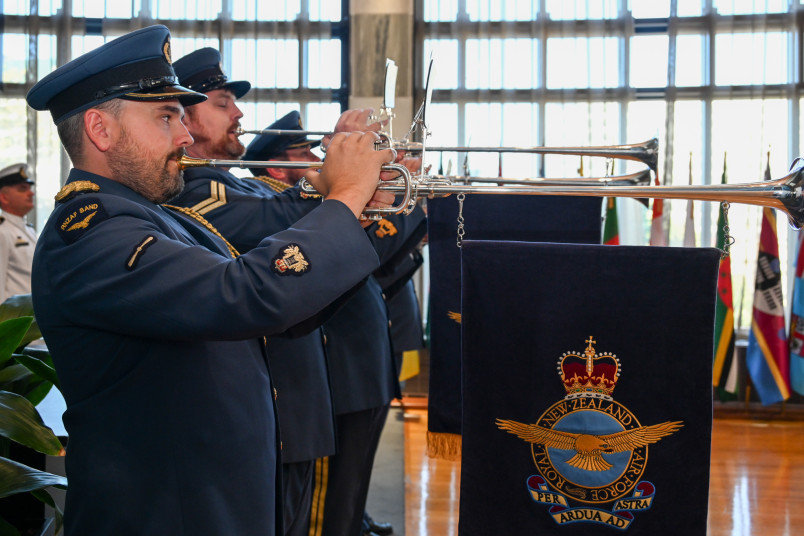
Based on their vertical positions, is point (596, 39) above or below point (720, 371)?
above

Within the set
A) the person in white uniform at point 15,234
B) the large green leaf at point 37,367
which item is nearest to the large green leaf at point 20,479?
the large green leaf at point 37,367

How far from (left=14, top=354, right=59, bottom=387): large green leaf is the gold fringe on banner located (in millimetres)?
1057

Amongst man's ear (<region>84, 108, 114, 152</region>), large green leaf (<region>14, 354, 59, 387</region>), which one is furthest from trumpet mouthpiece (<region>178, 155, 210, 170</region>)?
large green leaf (<region>14, 354, 59, 387</region>)

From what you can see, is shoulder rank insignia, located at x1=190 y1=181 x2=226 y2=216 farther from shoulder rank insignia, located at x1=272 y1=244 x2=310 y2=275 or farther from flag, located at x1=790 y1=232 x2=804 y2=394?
flag, located at x1=790 y1=232 x2=804 y2=394

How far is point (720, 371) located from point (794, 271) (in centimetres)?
88

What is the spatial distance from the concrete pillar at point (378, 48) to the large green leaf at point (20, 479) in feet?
14.5

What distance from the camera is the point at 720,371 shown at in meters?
5.23

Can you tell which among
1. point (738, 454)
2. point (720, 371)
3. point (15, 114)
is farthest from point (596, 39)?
point (15, 114)

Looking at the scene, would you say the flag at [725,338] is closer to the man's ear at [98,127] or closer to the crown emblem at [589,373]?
the crown emblem at [589,373]

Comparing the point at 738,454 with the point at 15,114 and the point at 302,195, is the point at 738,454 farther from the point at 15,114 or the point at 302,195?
the point at 15,114

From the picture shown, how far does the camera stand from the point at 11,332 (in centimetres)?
192

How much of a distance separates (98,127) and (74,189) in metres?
0.11

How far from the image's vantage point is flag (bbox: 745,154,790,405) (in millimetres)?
5191

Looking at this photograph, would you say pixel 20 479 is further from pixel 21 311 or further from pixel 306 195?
pixel 306 195
